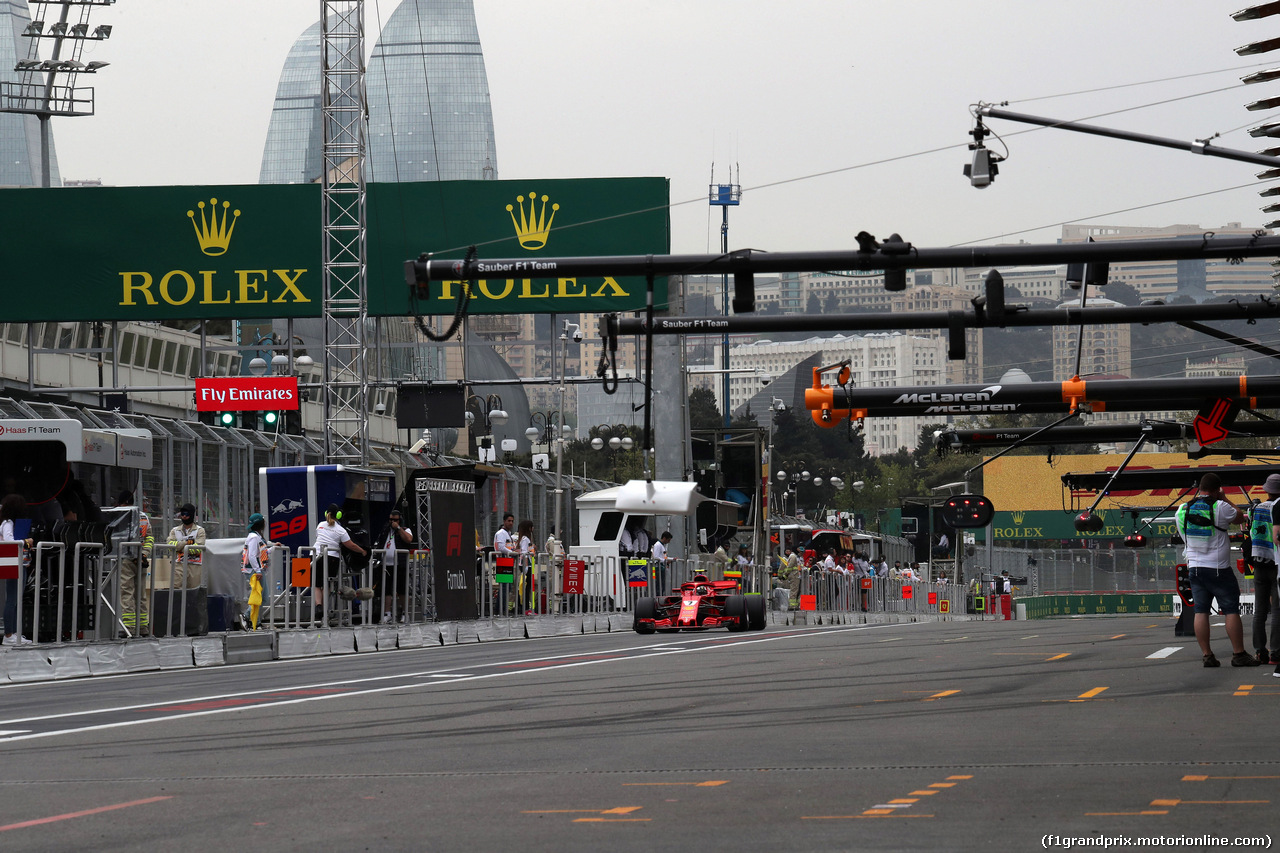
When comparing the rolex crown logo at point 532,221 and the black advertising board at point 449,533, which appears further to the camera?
the rolex crown logo at point 532,221

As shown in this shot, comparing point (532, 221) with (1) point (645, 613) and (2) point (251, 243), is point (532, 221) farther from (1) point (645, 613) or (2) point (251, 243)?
(1) point (645, 613)

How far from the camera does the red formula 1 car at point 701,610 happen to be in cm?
2412

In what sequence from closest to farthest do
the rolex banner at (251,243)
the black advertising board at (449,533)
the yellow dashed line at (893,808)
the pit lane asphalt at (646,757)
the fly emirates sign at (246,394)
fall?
the pit lane asphalt at (646,757) < the yellow dashed line at (893,808) < the black advertising board at (449,533) < the fly emirates sign at (246,394) < the rolex banner at (251,243)

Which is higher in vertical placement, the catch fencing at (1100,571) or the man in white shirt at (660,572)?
the man in white shirt at (660,572)

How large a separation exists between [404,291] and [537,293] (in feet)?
10.6

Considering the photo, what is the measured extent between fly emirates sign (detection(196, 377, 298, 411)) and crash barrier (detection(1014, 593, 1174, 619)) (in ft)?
106

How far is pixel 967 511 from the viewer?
31.1m

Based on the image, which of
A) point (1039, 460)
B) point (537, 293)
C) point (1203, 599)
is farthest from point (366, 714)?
point (1039, 460)

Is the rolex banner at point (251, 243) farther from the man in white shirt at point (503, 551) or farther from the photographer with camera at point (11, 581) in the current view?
the photographer with camera at point (11, 581)

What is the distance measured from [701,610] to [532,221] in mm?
15009

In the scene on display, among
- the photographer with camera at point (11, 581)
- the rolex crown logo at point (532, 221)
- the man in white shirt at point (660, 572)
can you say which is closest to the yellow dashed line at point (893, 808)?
the photographer with camera at point (11, 581)

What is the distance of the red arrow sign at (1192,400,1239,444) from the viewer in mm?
19172

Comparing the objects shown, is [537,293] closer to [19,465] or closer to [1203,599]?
[19,465]

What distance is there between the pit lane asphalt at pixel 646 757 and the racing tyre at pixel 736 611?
9090mm
